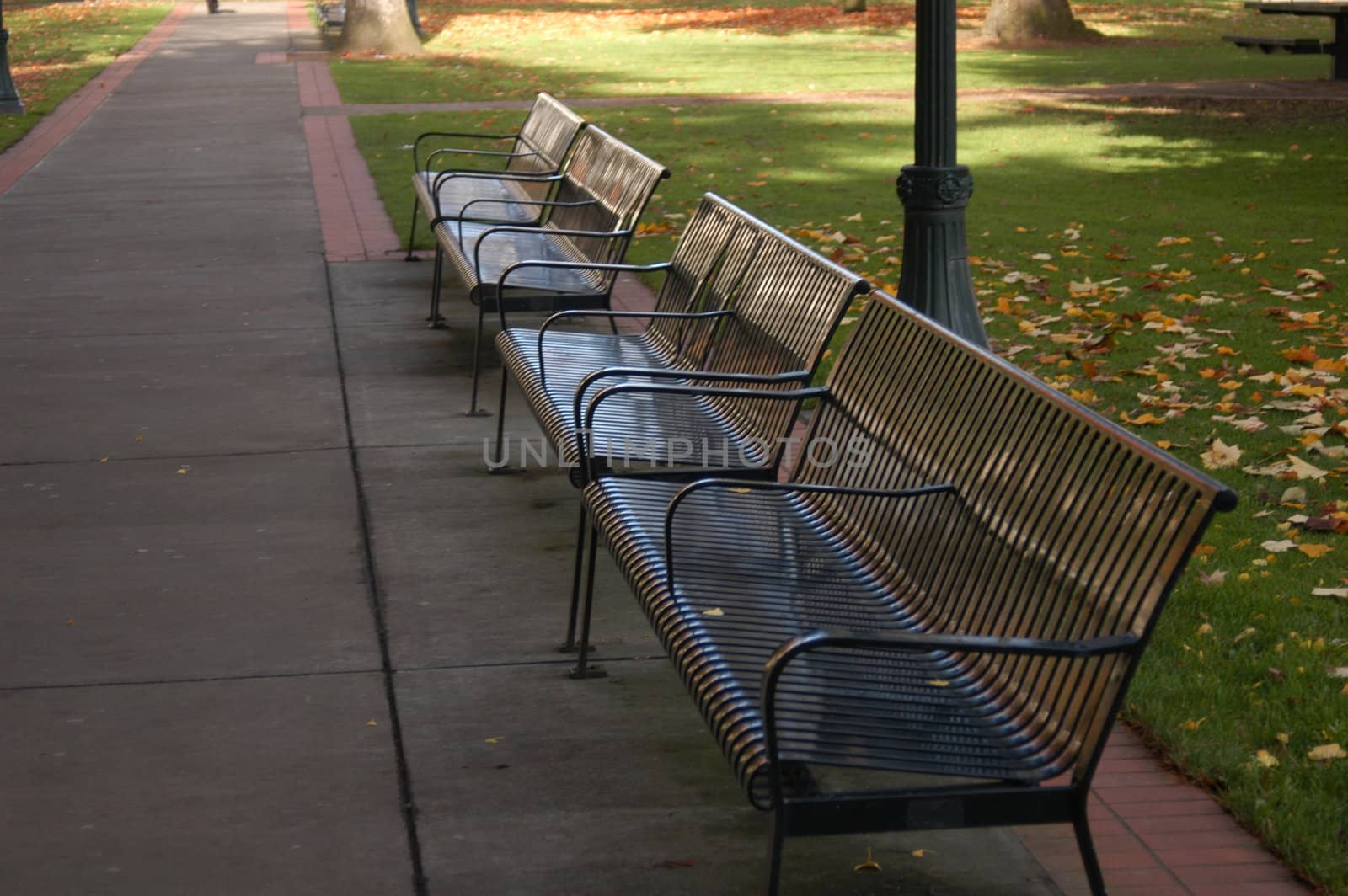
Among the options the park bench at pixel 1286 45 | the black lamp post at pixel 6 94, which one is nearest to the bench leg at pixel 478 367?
the black lamp post at pixel 6 94

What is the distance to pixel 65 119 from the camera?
64.2ft

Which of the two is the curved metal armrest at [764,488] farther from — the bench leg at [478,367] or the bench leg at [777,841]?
the bench leg at [478,367]

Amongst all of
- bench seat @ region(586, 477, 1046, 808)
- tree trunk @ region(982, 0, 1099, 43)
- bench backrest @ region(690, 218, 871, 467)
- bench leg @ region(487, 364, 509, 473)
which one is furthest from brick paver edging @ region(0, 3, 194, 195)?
tree trunk @ region(982, 0, 1099, 43)

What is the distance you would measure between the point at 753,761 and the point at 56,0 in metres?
46.7

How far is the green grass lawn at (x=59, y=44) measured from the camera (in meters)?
21.4

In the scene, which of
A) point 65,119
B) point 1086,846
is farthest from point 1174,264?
point 65,119

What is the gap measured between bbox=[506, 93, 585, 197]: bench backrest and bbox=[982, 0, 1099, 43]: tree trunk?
17810 mm

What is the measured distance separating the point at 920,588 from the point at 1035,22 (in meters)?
25.3

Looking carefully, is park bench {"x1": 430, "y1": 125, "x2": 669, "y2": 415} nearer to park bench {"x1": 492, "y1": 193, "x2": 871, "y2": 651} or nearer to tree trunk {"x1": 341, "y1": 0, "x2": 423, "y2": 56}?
park bench {"x1": 492, "y1": 193, "x2": 871, "y2": 651}

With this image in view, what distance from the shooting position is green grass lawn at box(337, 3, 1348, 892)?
423cm

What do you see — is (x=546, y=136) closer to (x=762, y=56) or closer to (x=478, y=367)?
(x=478, y=367)

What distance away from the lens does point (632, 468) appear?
5.88 metres

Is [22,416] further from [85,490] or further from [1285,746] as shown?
[1285,746]

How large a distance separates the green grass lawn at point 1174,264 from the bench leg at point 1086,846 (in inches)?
22.1
